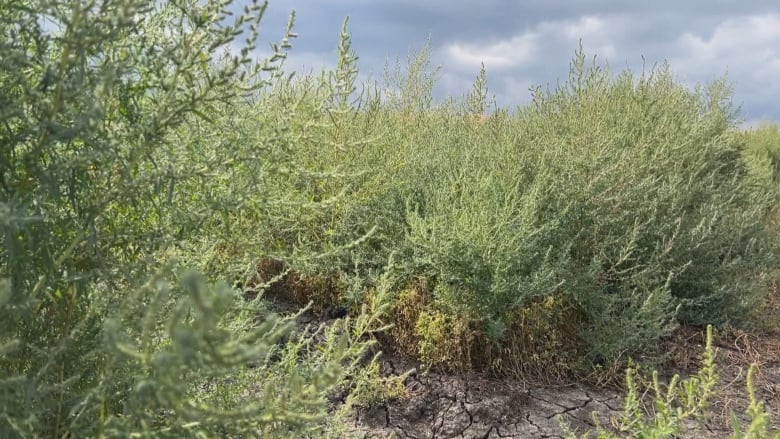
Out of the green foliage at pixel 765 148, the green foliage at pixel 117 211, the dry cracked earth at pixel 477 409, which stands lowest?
the dry cracked earth at pixel 477 409

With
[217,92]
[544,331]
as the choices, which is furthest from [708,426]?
[217,92]

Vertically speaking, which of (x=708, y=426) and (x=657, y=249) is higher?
(x=657, y=249)

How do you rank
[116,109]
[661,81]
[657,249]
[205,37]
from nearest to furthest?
[205,37] < [116,109] < [657,249] < [661,81]

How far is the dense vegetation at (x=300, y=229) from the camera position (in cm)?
120

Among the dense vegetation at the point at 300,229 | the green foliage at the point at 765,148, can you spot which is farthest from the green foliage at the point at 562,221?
the green foliage at the point at 765,148

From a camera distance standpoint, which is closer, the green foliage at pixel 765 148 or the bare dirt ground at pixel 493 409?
the bare dirt ground at pixel 493 409

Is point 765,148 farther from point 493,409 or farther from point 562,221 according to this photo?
point 493,409

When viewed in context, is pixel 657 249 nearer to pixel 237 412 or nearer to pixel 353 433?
pixel 353 433

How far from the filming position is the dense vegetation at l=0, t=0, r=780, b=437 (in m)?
1.20

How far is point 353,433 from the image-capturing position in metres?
3.21

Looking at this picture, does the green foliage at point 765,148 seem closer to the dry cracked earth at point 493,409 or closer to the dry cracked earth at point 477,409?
the dry cracked earth at point 493,409

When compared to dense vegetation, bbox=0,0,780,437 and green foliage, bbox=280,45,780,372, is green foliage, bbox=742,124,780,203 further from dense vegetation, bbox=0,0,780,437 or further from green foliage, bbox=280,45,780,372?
green foliage, bbox=280,45,780,372

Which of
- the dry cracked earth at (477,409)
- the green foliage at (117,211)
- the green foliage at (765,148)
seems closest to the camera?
the green foliage at (117,211)

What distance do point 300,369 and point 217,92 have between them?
3.74 feet
